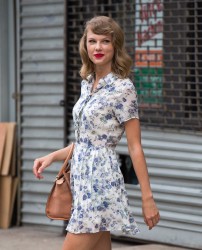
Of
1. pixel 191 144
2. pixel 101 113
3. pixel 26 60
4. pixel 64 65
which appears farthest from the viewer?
pixel 26 60

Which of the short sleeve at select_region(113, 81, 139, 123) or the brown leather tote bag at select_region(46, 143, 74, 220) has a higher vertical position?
the short sleeve at select_region(113, 81, 139, 123)

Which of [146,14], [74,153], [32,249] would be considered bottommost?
[32,249]

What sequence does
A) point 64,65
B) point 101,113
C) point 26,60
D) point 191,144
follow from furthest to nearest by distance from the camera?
point 26,60
point 64,65
point 191,144
point 101,113

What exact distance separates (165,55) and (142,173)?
2581 millimetres

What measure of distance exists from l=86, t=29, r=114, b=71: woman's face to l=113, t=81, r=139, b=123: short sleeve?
7.7 inches

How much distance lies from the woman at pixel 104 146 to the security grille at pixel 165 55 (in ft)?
6.92

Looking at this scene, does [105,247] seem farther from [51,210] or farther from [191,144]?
[191,144]

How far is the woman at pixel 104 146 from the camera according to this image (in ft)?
13.9

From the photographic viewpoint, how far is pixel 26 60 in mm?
7598

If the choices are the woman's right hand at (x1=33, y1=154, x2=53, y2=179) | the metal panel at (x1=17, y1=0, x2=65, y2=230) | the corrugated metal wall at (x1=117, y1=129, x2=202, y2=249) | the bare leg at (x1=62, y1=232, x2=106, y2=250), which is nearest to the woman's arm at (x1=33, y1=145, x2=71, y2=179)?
the woman's right hand at (x1=33, y1=154, x2=53, y2=179)

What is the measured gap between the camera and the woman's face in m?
4.29

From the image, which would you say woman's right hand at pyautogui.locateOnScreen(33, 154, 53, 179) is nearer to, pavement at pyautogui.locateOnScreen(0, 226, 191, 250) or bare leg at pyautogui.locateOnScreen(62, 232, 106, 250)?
bare leg at pyautogui.locateOnScreen(62, 232, 106, 250)

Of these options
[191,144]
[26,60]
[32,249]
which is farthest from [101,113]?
[26,60]

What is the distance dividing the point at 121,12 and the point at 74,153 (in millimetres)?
2700
